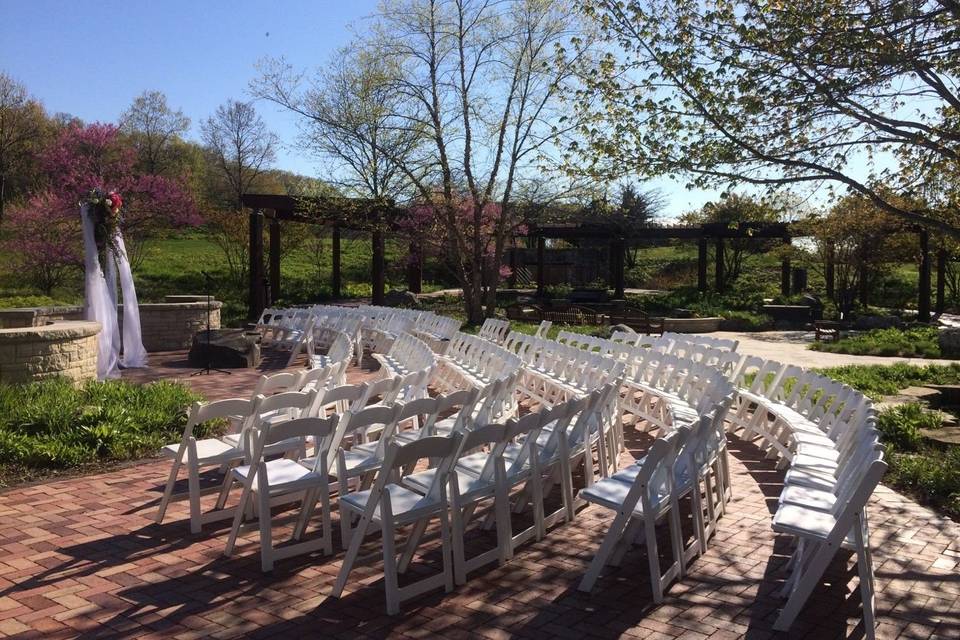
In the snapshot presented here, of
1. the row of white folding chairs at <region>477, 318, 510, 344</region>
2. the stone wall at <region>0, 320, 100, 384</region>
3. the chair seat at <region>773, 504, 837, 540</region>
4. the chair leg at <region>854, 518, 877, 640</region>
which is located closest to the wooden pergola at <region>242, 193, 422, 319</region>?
the row of white folding chairs at <region>477, 318, 510, 344</region>

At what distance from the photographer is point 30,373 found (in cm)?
847

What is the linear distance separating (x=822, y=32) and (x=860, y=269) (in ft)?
63.9

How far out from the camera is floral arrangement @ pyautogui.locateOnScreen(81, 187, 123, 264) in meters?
10.8

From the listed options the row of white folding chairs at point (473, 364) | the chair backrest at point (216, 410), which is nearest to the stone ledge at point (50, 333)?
the row of white folding chairs at point (473, 364)

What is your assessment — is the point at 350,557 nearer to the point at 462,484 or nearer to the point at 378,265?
the point at 462,484

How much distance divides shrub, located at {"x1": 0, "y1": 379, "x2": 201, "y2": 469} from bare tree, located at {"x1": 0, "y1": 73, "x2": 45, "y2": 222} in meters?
28.5

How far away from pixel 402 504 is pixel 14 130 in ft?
115

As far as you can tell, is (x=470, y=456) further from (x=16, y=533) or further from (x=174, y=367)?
(x=174, y=367)

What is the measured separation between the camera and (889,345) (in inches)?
641

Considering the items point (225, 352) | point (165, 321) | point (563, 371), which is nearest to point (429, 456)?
point (563, 371)

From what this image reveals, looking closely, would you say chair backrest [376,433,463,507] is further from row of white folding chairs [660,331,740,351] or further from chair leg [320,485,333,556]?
row of white folding chairs [660,331,740,351]

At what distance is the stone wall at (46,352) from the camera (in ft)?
27.2

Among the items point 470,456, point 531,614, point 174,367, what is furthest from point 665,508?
point 174,367

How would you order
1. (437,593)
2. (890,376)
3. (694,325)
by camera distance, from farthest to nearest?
(694,325) → (890,376) → (437,593)
